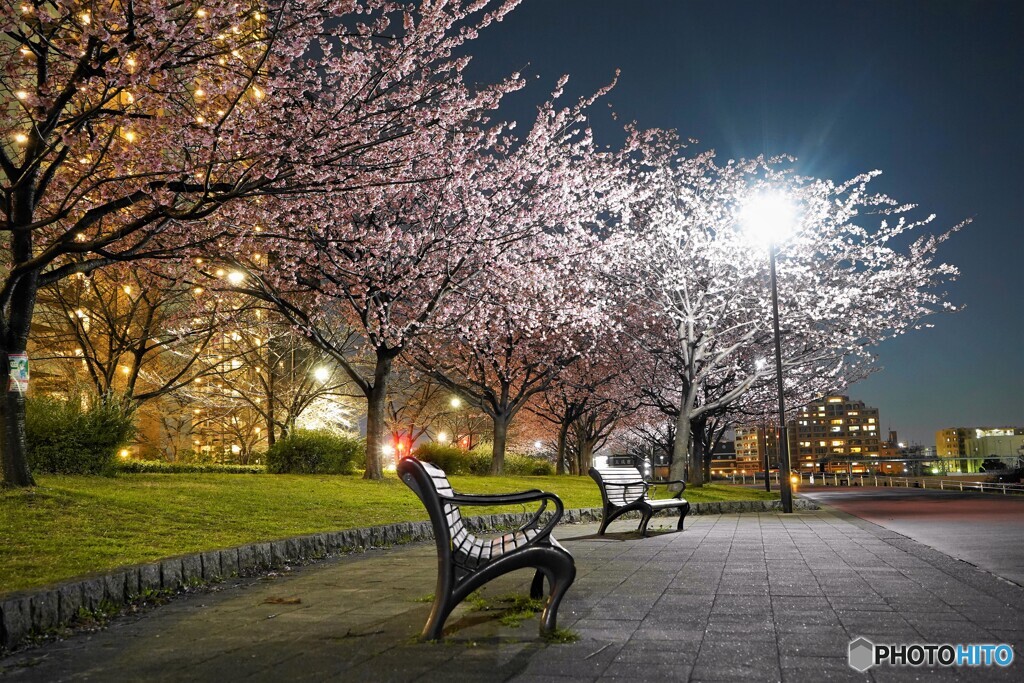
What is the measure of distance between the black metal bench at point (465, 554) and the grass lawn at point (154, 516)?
3030 millimetres

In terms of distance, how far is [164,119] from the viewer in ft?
40.4

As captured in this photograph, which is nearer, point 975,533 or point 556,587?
point 556,587

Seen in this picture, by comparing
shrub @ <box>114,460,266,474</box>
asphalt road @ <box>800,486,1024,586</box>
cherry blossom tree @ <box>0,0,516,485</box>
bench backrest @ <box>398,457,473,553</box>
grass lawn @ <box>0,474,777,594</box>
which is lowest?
asphalt road @ <box>800,486,1024,586</box>

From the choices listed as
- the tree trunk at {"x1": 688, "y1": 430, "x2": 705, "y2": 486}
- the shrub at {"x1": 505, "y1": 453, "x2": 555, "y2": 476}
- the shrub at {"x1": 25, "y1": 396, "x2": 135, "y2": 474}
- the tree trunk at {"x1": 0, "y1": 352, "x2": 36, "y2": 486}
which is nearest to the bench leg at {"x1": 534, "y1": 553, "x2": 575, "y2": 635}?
the tree trunk at {"x1": 0, "y1": 352, "x2": 36, "y2": 486}

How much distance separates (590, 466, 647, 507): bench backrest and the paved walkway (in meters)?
3.33

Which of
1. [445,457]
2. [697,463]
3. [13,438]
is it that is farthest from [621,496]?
[697,463]

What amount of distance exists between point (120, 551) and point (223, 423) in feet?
95.0

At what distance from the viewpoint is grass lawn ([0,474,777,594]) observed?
6773 millimetres

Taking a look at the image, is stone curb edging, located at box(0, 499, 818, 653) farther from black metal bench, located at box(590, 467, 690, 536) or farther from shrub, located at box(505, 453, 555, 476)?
shrub, located at box(505, 453, 555, 476)

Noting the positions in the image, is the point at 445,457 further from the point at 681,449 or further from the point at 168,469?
the point at 168,469

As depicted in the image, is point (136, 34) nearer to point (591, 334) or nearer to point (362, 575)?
point (362, 575)

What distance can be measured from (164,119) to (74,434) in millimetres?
6142

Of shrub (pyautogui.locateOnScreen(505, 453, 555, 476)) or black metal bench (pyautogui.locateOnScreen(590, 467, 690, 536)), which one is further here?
shrub (pyautogui.locateOnScreen(505, 453, 555, 476))

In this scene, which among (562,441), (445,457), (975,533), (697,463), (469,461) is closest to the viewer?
(975,533)
